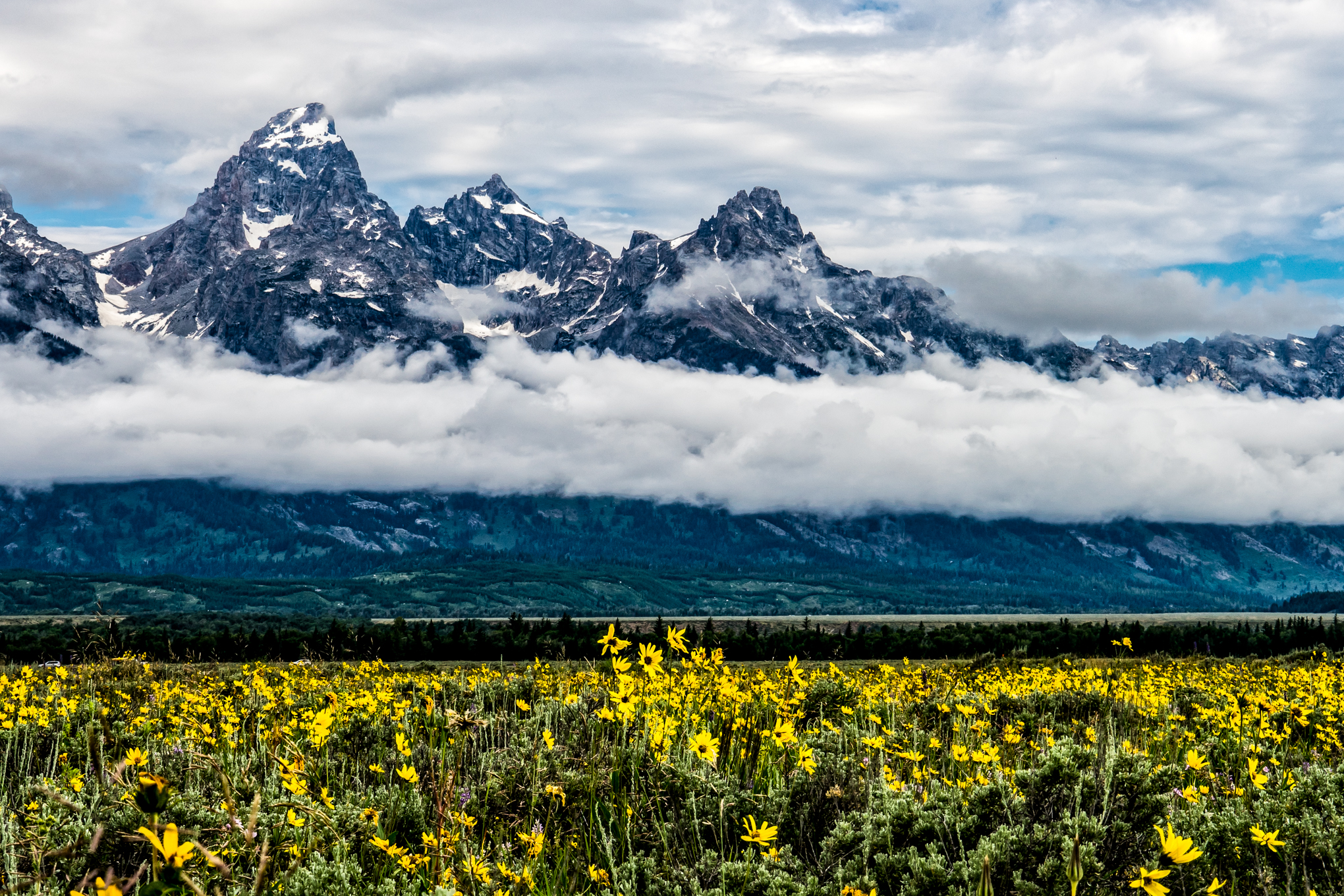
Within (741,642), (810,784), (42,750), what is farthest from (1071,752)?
(741,642)

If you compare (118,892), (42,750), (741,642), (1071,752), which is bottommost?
(741,642)

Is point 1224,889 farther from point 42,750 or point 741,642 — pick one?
point 741,642

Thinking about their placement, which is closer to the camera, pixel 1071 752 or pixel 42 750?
pixel 1071 752

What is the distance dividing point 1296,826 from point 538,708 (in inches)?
343

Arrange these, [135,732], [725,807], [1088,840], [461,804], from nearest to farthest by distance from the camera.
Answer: [1088,840] < [461,804] < [725,807] < [135,732]

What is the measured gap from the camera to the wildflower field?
6.66m

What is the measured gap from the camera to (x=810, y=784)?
29.9ft

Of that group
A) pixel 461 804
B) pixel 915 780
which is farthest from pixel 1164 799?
pixel 461 804

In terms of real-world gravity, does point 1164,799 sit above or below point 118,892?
below

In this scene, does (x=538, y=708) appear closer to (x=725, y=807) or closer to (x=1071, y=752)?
(x=725, y=807)

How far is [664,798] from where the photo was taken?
9.14 meters

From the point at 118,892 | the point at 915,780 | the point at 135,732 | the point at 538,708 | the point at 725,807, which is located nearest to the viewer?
the point at 118,892

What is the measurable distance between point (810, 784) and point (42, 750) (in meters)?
9.99

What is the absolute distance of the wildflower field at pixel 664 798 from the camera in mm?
6656
